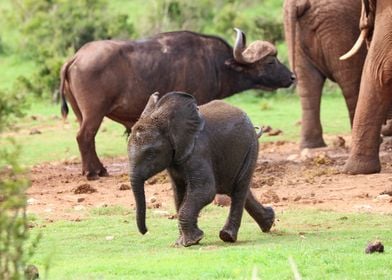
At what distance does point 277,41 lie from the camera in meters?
27.2

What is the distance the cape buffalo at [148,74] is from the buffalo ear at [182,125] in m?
5.48

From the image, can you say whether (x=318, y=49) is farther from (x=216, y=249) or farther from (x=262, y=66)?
(x=216, y=249)

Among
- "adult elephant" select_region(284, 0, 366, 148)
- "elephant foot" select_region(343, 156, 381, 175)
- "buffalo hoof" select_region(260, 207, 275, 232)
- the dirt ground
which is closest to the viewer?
"buffalo hoof" select_region(260, 207, 275, 232)

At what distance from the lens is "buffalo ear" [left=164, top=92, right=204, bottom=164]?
10164 mm

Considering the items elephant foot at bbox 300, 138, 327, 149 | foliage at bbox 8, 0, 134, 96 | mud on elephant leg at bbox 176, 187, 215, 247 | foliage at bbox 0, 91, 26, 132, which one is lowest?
foliage at bbox 8, 0, 134, 96

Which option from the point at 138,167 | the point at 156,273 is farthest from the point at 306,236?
the point at 156,273

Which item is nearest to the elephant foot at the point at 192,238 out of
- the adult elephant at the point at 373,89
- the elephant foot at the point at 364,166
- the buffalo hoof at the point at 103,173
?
the adult elephant at the point at 373,89

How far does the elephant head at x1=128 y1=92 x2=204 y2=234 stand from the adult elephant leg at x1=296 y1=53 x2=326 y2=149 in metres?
6.98

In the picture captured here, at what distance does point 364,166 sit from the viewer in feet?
47.6

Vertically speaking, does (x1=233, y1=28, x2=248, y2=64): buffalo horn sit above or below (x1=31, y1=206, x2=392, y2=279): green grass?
below

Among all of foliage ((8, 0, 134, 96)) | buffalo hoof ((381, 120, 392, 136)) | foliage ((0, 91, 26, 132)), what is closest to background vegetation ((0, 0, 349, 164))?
foliage ((8, 0, 134, 96))

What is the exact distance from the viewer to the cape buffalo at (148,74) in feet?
51.8

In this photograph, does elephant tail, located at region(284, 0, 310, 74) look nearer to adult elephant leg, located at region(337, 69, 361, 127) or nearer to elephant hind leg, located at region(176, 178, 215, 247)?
adult elephant leg, located at region(337, 69, 361, 127)

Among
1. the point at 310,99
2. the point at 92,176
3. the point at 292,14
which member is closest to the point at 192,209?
the point at 92,176
